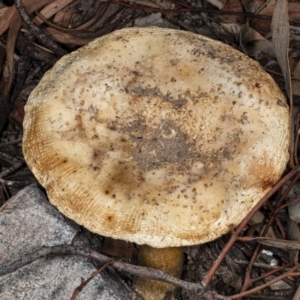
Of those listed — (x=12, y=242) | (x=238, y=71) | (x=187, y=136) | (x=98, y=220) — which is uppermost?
(x=238, y=71)

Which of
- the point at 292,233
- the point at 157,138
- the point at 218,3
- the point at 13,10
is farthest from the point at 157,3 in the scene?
the point at 292,233

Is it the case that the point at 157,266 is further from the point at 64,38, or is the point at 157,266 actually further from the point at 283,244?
the point at 64,38

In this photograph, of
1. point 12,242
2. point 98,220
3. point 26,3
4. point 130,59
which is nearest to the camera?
point 98,220

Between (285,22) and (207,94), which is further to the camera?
(285,22)

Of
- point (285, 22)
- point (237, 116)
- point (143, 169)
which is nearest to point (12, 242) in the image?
point (143, 169)

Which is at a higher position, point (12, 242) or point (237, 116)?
point (237, 116)

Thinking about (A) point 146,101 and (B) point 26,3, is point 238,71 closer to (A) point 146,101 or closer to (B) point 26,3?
(A) point 146,101

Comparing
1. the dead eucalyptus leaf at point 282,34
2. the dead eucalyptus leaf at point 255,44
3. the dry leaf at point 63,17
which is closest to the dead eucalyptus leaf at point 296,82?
the dead eucalyptus leaf at point 255,44

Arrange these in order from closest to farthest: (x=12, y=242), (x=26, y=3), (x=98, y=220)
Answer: (x=98, y=220), (x=12, y=242), (x=26, y=3)
